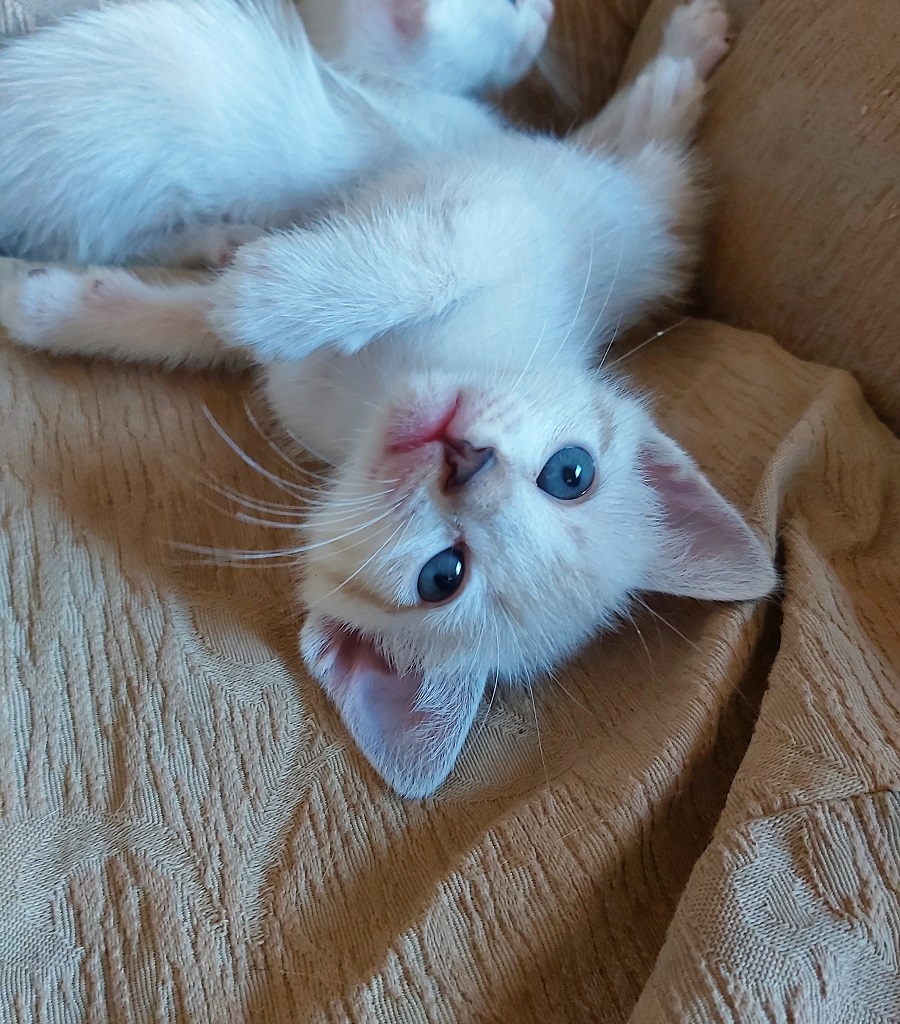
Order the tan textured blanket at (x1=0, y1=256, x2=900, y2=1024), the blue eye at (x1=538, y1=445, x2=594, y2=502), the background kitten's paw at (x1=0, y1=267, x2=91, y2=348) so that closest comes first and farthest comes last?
the tan textured blanket at (x1=0, y1=256, x2=900, y2=1024) → the blue eye at (x1=538, y1=445, x2=594, y2=502) → the background kitten's paw at (x1=0, y1=267, x2=91, y2=348)

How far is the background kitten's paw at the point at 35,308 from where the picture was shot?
46.2 inches

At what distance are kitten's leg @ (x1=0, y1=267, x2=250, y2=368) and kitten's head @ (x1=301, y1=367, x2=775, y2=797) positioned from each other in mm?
357

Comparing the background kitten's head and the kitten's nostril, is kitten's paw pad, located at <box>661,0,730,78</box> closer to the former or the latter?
the background kitten's head

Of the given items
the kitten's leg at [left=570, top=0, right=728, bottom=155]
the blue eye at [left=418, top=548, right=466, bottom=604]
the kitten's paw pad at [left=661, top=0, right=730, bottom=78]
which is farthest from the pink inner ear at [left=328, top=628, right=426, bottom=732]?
the kitten's paw pad at [left=661, top=0, right=730, bottom=78]

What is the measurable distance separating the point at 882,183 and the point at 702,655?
0.63 meters

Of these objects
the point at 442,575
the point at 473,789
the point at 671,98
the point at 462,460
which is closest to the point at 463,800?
the point at 473,789

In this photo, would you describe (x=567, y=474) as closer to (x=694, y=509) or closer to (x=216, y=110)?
(x=694, y=509)

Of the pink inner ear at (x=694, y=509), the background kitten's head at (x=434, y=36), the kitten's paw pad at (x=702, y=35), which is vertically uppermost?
the kitten's paw pad at (x=702, y=35)

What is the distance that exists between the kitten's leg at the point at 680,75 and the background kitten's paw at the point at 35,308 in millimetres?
925

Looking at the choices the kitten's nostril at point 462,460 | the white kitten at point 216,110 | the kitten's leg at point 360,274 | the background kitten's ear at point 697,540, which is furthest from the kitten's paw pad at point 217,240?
the background kitten's ear at point 697,540

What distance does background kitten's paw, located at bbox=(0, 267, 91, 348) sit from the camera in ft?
3.85

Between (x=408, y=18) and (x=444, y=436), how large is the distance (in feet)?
2.50

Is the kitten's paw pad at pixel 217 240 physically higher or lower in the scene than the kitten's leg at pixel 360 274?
lower

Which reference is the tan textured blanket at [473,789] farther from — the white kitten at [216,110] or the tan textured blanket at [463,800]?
the white kitten at [216,110]
